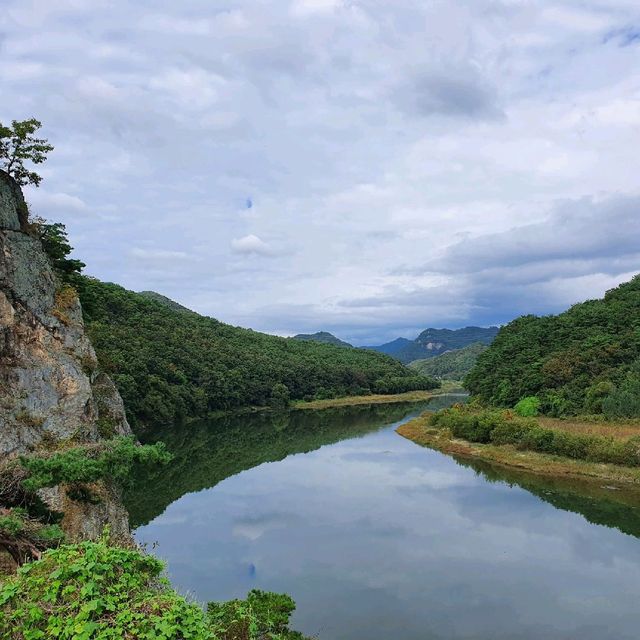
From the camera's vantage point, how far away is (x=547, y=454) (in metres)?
44.4

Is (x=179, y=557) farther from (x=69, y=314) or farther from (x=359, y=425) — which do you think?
(x=359, y=425)

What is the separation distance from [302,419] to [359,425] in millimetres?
12732

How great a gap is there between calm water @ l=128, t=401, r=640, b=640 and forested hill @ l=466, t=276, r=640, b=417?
61.3ft

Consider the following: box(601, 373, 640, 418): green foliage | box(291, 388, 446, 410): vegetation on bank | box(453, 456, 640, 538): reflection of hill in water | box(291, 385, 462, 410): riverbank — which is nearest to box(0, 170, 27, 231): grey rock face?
box(453, 456, 640, 538): reflection of hill in water

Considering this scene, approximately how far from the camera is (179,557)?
2488cm

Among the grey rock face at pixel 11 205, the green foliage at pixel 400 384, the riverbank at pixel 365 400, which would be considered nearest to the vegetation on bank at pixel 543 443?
the grey rock face at pixel 11 205

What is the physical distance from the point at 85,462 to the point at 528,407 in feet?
182

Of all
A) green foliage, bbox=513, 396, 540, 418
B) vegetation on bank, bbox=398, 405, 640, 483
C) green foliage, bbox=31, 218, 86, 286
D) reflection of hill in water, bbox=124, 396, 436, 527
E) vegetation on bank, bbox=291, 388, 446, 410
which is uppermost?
green foliage, bbox=31, 218, 86, 286

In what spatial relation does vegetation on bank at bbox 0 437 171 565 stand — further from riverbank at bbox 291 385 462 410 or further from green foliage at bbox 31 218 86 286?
riverbank at bbox 291 385 462 410

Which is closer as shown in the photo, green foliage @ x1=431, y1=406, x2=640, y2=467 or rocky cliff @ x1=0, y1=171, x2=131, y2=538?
rocky cliff @ x1=0, y1=171, x2=131, y2=538

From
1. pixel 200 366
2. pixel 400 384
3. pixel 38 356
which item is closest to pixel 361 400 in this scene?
pixel 400 384

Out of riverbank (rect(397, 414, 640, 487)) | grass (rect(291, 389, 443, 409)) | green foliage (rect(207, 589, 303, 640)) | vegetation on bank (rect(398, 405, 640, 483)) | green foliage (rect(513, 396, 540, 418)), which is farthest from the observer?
grass (rect(291, 389, 443, 409))

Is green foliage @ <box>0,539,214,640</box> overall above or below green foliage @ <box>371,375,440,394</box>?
above

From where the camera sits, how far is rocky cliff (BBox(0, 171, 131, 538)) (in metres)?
19.4
